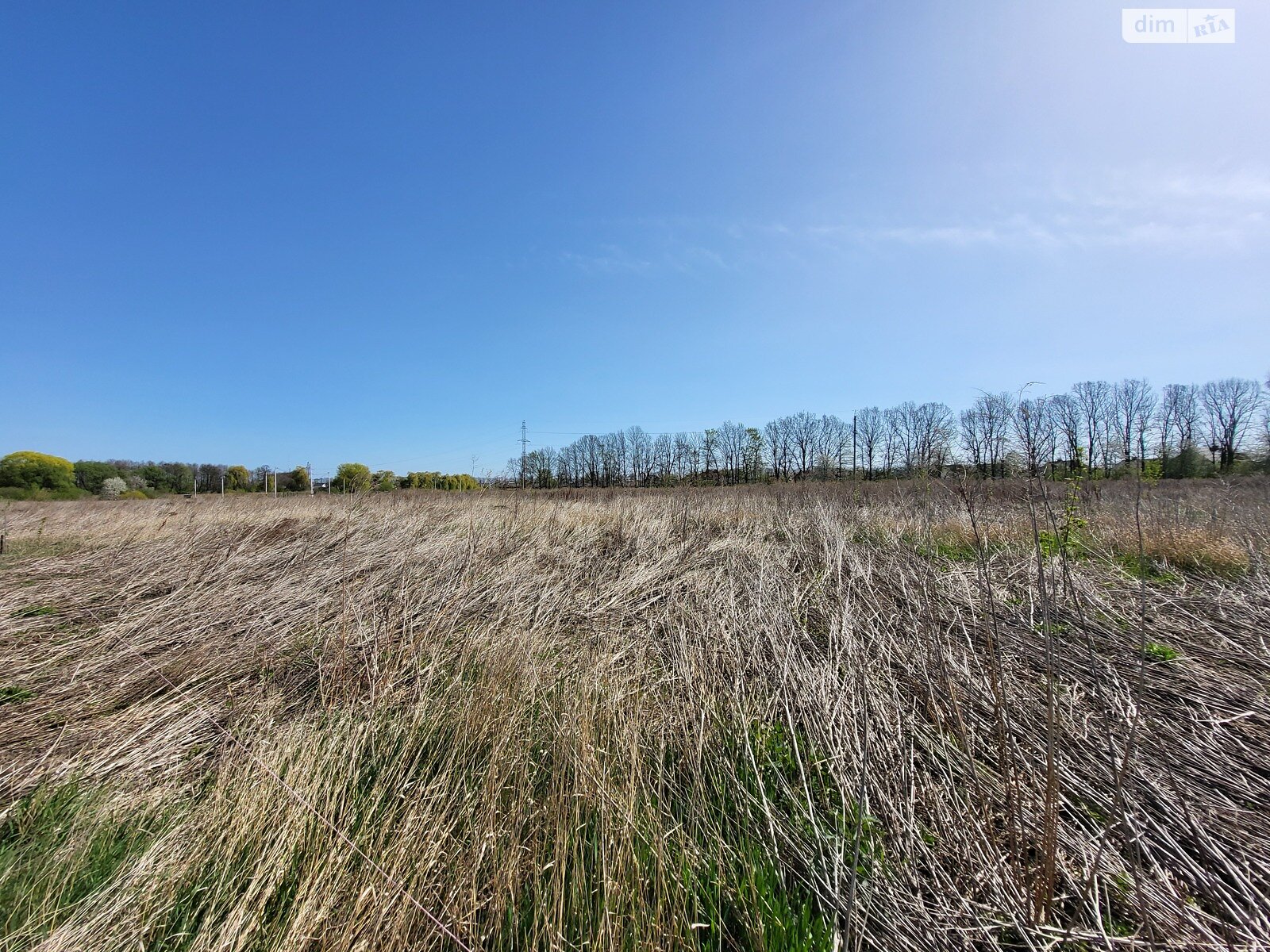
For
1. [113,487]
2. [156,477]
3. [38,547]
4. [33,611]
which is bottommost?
[33,611]

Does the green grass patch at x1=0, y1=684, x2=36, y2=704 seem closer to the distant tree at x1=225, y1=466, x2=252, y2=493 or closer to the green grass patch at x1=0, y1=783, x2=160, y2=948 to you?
the green grass patch at x1=0, y1=783, x2=160, y2=948

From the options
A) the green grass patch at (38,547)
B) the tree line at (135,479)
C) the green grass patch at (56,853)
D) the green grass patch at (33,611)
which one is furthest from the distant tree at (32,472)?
the green grass patch at (56,853)

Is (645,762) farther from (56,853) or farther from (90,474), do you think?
(90,474)

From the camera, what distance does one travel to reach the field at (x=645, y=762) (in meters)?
1.48

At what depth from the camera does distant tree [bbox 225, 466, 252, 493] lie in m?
38.0

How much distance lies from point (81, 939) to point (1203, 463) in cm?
3127

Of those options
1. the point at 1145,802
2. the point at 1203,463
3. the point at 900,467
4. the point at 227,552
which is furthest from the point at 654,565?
the point at 1203,463

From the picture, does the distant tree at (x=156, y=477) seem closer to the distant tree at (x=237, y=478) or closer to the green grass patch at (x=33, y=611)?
the distant tree at (x=237, y=478)

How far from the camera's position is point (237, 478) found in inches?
1585

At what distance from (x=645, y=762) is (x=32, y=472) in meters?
47.3

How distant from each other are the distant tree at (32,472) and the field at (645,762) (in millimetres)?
40123

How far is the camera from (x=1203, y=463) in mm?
19406

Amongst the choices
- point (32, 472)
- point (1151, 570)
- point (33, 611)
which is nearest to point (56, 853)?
point (33, 611)

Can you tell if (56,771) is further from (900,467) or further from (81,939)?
(900,467)
